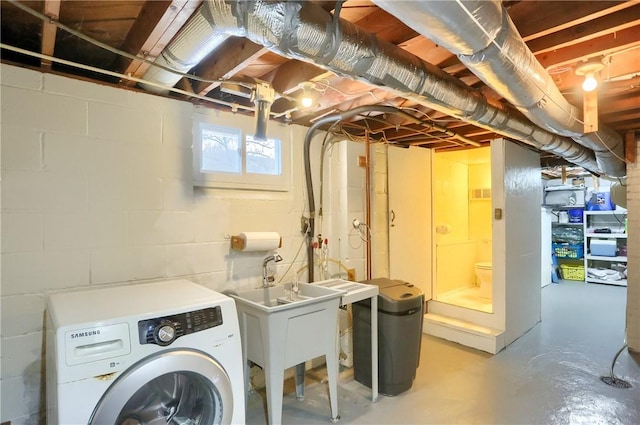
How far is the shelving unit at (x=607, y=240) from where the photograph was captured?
6473 mm

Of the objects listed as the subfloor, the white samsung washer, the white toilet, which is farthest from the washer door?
the white toilet

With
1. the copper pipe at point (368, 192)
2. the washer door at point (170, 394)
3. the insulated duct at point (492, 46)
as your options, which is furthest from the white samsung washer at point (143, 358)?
the copper pipe at point (368, 192)

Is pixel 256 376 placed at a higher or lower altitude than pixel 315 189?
lower

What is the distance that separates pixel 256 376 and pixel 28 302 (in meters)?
1.58

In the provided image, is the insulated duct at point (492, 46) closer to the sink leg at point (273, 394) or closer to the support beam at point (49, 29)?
the support beam at point (49, 29)

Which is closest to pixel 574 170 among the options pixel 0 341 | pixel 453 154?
pixel 453 154

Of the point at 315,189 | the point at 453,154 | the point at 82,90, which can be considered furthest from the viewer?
the point at 453,154

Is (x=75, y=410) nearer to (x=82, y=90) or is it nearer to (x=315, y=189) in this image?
(x=82, y=90)

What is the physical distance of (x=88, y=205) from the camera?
6.46 ft

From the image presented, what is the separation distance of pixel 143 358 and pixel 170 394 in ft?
1.09

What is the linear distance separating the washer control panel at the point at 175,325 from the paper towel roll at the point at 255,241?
2.71 feet

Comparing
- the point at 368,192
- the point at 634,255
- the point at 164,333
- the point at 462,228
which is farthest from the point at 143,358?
the point at 462,228

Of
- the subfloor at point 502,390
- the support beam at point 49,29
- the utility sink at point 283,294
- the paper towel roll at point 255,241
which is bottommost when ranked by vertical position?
the subfloor at point 502,390

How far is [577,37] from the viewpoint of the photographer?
5.33 ft
